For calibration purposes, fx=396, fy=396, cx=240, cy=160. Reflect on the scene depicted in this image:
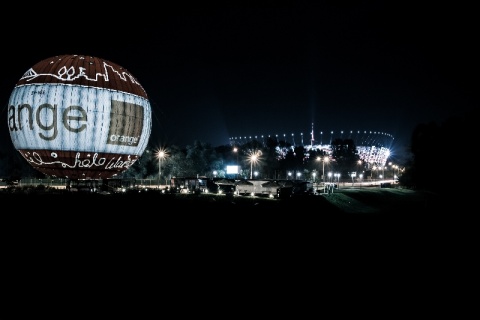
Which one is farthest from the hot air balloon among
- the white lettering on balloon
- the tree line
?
the tree line

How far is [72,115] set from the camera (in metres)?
31.0

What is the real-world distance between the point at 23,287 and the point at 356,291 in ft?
A: 27.0

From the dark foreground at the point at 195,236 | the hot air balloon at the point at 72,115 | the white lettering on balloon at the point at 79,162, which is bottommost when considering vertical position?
the dark foreground at the point at 195,236

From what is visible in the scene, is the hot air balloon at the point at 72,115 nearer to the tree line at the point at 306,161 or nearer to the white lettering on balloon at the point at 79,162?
the white lettering on balloon at the point at 79,162

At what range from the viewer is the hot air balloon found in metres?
30.8

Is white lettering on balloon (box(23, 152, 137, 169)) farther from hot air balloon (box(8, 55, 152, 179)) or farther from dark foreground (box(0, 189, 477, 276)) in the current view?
dark foreground (box(0, 189, 477, 276))

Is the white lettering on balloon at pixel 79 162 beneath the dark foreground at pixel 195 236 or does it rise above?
above

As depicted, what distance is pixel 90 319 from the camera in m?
7.95

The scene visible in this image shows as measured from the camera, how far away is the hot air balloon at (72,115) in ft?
101

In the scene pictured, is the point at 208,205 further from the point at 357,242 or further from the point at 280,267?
the point at 280,267

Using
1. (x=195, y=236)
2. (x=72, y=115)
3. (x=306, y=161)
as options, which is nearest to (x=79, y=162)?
(x=72, y=115)

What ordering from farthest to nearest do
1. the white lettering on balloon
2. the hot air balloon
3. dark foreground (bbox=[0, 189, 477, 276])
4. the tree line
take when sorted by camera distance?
the tree line
the white lettering on balloon
the hot air balloon
dark foreground (bbox=[0, 189, 477, 276])

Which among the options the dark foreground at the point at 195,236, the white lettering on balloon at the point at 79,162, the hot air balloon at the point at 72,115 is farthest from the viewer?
the white lettering on balloon at the point at 79,162

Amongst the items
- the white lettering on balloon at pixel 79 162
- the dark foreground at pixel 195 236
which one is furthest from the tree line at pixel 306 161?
the white lettering on balloon at pixel 79 162
